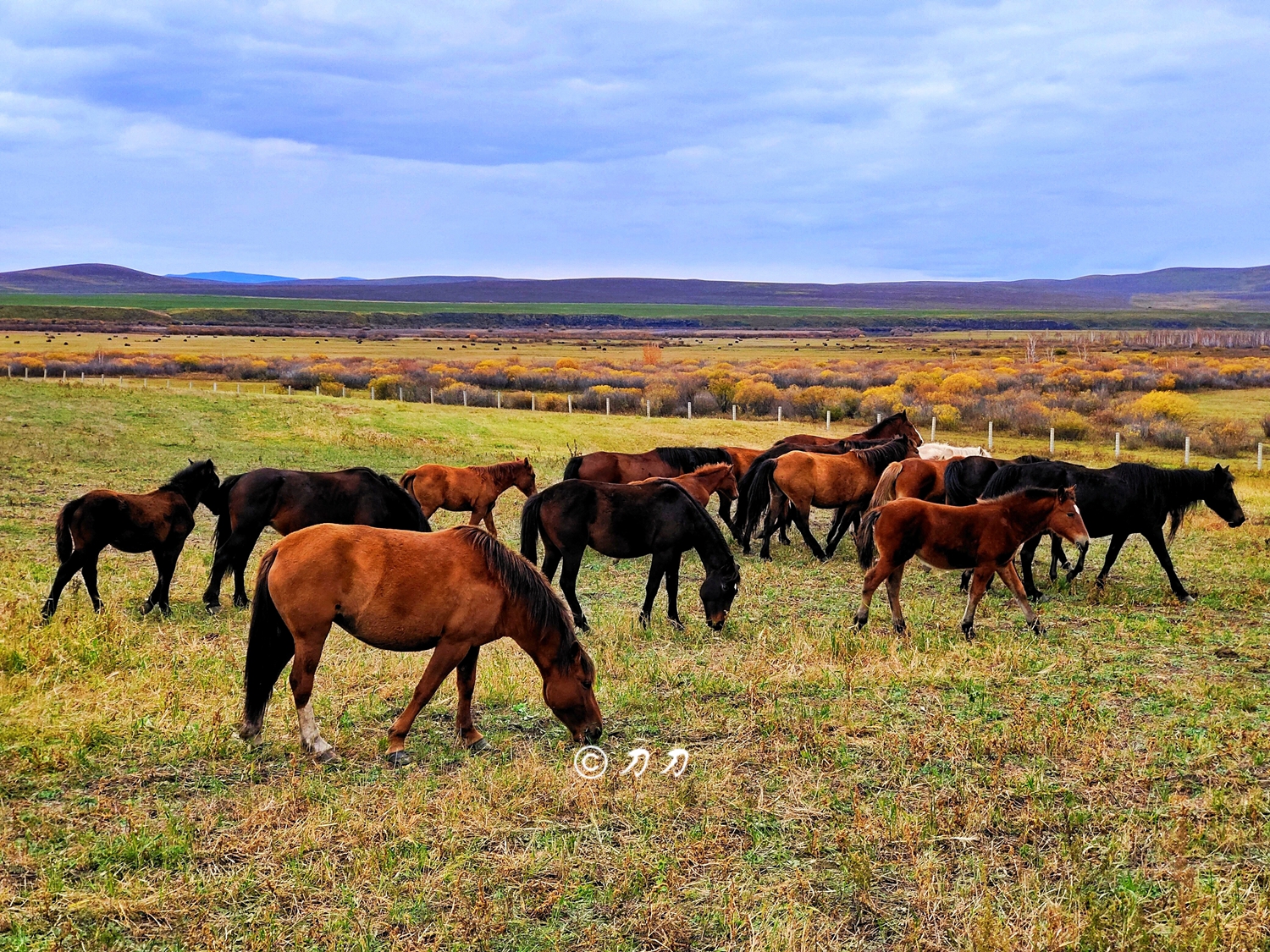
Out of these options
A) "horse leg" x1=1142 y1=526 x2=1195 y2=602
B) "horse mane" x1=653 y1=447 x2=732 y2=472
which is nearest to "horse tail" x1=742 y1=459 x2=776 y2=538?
"horse mane" x1=653 y1=447 x2=732 y2=472

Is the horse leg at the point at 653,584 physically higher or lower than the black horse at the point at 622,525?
lower

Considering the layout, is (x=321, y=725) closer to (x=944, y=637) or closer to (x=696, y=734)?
(x=696, y=734)

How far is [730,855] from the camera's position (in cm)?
535

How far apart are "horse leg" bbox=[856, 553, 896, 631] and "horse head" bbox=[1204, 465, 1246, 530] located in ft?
19.6

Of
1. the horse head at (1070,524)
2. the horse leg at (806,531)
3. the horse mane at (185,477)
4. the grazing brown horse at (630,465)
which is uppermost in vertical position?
the horse mane at (185,477)

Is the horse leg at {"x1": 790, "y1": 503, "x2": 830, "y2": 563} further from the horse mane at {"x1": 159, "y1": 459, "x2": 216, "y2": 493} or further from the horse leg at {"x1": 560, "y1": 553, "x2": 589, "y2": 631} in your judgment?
the horse mane at {"x1": 159, "y1": 459, "x2": 216, "y2": 493}

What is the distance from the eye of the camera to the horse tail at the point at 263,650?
680cm

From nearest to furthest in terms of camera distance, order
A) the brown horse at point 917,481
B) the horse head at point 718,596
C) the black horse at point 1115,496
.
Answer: the horse head at point 718,596 < the black horse at point 1115,496 < the brown horse at point 917,481

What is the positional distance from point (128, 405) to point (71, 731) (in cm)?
2635

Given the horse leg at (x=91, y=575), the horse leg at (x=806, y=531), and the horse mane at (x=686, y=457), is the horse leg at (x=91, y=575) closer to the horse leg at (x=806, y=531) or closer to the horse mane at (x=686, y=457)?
the horse mane at (x=686, y=457)

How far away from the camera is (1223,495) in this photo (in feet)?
45.8

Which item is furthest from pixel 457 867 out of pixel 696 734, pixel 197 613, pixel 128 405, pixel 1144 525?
pixel 128 405

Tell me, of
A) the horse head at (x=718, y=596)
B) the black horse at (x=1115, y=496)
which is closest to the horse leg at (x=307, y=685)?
the horse head at (x=718, y=596)

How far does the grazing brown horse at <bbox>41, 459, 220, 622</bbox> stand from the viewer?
10.2m
